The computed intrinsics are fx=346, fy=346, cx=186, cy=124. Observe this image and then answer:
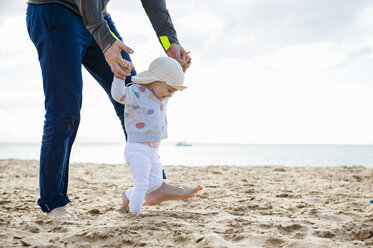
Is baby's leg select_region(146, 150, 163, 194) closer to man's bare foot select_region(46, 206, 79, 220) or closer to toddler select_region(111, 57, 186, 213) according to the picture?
toddler select_region(111, 57, 186, 213)

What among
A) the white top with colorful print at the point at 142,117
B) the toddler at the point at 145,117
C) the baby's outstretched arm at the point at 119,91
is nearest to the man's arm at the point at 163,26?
the toddler at the point at 145,117

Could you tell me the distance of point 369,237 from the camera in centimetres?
186

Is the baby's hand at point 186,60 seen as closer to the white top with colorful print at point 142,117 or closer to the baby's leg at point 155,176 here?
the white top with colorful print at point 142,117

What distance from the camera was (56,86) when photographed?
220 cm

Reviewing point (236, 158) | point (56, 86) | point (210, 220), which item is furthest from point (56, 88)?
point (236, 158)

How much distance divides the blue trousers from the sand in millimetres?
260

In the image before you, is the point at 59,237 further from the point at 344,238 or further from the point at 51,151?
the point at 344,238

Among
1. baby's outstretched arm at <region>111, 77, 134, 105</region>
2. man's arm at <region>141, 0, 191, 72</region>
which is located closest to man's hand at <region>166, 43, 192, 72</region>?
man's arm at <region>141, 0, 191, 72</region>

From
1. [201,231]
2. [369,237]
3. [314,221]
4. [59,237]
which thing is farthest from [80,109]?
[369,237]

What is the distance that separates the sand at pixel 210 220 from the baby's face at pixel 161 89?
0.82m

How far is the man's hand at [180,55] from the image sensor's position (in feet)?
8.93

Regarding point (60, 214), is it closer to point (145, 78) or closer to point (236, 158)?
point (145, 78)

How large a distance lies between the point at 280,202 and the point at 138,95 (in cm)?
154

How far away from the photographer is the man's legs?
7.21 ft
